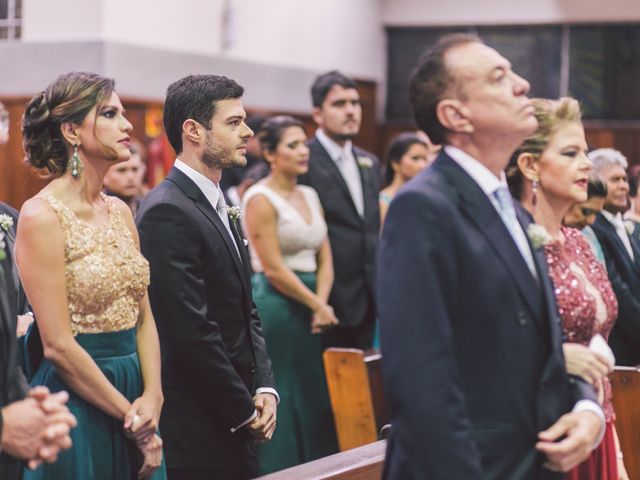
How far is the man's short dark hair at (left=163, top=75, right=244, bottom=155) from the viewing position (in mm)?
3281

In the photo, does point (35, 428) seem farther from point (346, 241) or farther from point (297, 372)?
point (346, 241)

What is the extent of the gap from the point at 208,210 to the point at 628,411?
6.27 feet

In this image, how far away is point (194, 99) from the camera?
129 inches

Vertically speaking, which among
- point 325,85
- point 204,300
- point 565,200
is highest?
point 325,85

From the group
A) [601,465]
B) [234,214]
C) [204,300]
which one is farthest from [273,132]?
[601,465]

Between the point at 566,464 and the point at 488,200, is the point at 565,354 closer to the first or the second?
the point at 566,464

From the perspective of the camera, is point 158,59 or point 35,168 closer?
point 35,168

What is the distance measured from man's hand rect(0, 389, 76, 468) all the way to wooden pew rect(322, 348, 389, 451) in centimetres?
231

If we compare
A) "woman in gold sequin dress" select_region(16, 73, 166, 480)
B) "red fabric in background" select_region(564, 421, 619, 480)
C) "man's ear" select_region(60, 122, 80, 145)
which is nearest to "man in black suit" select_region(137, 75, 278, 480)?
"woman in gold sequin dress" select_region(16, 73, 166, 480)

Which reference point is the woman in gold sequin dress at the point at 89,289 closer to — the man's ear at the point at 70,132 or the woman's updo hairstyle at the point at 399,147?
the man's ear at the point at 70,132

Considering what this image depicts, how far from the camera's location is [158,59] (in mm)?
8070

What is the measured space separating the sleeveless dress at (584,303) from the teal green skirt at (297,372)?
2174 mm

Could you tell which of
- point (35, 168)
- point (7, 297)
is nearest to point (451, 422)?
point (7, 297)

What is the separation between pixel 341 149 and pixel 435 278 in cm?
362
